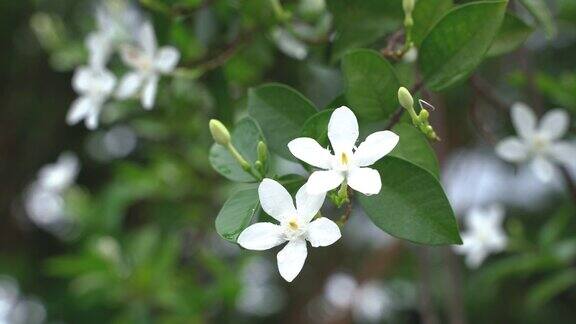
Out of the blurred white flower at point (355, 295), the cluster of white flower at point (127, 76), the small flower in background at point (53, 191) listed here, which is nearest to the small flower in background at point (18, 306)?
the small flower in background at point (53, 191)

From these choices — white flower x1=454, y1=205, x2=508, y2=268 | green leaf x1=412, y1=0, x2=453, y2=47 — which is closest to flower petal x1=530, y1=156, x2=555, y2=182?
white flower x1=454, y1=205, x2=508, y2=268

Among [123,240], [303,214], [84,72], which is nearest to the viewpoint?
[303,214]

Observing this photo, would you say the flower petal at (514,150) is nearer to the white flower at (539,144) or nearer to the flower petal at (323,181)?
the white flower at (539,144)

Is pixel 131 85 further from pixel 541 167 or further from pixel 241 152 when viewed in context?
pixel 541 167

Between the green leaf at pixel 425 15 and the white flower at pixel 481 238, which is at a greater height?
the green leaf at pixel 425 15

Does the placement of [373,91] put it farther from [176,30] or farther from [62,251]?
[62,251]

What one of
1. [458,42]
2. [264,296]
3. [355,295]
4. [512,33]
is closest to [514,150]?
[512,33]

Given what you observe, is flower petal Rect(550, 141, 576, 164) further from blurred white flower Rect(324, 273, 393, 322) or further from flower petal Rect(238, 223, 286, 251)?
blurred white flower Rect(324, 273, 393, 322)

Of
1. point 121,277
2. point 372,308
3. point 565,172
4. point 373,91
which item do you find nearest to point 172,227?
point 121,277
